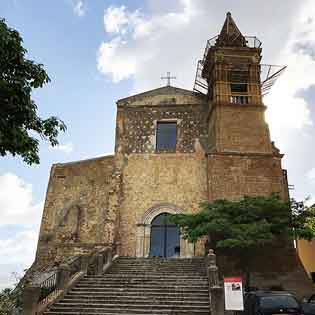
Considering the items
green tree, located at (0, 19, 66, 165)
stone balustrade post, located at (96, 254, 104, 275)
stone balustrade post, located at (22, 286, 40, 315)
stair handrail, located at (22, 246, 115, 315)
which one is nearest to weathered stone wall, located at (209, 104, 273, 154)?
stair handrail, located at (22, 246, 115, 315)

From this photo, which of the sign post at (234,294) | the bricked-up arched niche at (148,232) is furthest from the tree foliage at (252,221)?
the sign post at (234,294)

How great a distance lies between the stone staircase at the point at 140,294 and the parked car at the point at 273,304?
1.40m

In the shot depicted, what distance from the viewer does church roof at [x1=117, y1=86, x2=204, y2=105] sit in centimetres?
2289

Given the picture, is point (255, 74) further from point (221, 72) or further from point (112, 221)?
point (112, 221)

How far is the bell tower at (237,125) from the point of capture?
62.0 ft

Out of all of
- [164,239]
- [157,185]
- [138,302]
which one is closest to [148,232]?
[164,239]

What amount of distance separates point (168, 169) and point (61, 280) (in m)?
9.85

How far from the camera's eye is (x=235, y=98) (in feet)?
70.7

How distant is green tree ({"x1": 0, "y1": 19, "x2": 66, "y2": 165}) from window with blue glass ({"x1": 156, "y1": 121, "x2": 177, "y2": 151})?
554 inches

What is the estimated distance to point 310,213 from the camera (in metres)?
15.0

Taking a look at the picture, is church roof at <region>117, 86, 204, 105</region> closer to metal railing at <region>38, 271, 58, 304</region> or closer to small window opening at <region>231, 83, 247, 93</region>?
small window opening at <region>231, 83, 247, 93</region>

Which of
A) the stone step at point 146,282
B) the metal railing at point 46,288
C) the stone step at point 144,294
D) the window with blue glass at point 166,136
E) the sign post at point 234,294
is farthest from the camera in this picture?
the window with blue glass at point 166,136

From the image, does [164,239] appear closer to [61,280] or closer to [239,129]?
[239,129]

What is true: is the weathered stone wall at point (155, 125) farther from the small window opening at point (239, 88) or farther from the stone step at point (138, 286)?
the stone step at point (138, 286)
